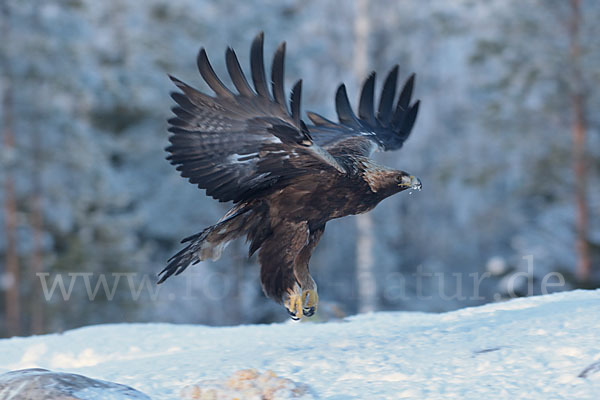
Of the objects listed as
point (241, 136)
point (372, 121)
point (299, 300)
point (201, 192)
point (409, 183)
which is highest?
point (201, 192)

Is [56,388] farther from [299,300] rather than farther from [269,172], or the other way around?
[299,300]

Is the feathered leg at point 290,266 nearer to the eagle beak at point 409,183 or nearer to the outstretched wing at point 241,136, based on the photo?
the outstretched wing at point 241,136

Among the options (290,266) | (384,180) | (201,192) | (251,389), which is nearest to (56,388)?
(251,389)

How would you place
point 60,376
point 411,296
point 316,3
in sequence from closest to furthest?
point 60,376
point 411,296
point 316,3

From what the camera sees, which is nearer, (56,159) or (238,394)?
(238,394)

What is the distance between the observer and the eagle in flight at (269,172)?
473 centimetres

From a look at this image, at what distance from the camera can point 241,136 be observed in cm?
497

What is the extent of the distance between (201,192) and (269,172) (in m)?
12.3

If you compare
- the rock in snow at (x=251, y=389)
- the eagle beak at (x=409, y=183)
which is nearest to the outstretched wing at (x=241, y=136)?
the eagle beak at (x=409, y=183)

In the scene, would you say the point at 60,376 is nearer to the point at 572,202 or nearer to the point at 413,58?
the point at 572,202

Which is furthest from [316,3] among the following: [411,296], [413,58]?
[411,296]

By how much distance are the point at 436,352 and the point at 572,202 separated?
403 inches

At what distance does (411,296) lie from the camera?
18797mm

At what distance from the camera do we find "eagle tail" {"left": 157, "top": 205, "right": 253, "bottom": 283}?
549 centimetres
